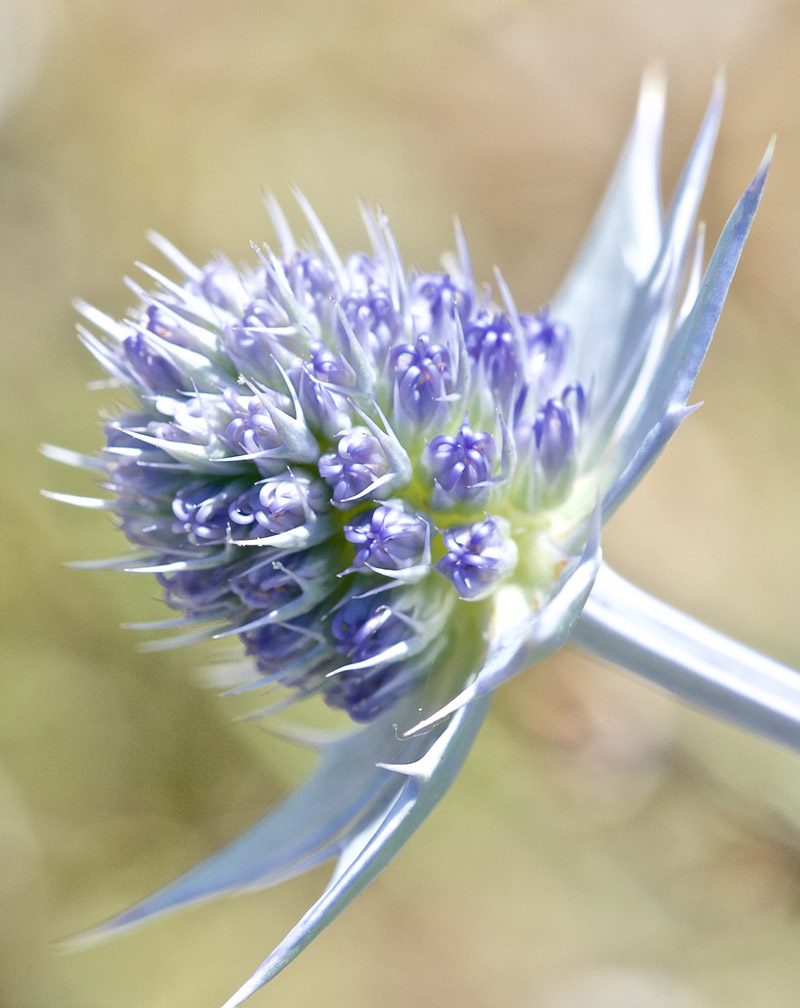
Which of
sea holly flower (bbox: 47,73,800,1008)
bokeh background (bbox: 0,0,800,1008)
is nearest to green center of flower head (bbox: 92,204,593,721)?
sea holly flower (bbox: 47,73,800,1008)

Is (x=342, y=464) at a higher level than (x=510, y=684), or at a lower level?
higher

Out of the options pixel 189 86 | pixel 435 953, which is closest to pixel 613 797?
pixel 435 953

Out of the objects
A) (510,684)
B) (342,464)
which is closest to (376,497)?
(342,464)

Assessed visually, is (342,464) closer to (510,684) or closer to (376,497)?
(376,497)

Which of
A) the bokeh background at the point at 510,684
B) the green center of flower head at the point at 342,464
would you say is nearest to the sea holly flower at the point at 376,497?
the green center of flower head at the point at 342,464

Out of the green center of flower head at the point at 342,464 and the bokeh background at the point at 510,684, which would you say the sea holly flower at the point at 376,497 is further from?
the bokeh background at the point at 510,684

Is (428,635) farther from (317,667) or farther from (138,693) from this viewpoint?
(138,693)
